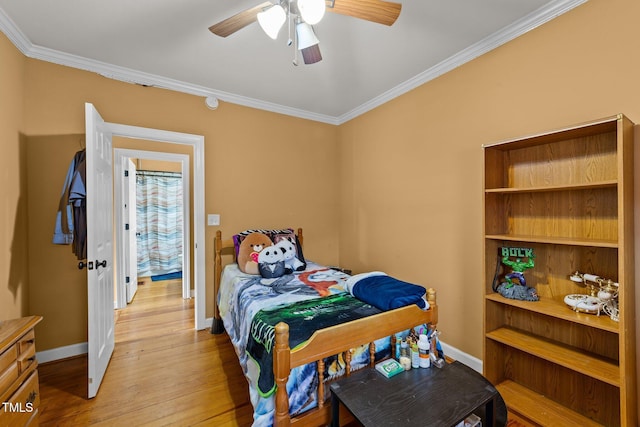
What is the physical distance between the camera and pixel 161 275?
17.0 feet

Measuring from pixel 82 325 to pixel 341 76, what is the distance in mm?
3276

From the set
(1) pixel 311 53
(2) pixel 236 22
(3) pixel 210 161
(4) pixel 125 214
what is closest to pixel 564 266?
(1) pixel 311 53

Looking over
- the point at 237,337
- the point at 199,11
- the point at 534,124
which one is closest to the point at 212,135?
the point at 199,11

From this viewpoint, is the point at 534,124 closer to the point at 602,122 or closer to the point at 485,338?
the point at 602,122

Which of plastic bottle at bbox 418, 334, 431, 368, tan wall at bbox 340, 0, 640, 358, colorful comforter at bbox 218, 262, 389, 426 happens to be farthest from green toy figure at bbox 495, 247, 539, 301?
colorful comforter at bbox 218, 262, 389, 426

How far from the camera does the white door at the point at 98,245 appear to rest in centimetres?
180

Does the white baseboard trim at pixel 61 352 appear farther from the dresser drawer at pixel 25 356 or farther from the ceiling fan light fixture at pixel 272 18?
the ceiling fan light fixture at pixel 272 18

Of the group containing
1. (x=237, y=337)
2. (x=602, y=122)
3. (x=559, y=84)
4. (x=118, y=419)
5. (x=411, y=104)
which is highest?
(x=411, y=104)

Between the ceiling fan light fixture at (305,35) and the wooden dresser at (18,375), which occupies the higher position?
the ceiling fan light fixture at (305,35)

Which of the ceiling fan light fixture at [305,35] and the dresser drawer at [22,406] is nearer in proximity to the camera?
the dresser drawer at [22,406]

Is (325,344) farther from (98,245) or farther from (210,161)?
(210,161)

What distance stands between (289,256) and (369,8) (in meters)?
2.10

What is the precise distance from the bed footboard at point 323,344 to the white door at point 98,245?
144 cm

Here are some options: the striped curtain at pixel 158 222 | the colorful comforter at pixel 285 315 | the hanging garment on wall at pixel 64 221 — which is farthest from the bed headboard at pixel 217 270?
the striped curtain at pixel 158 222
